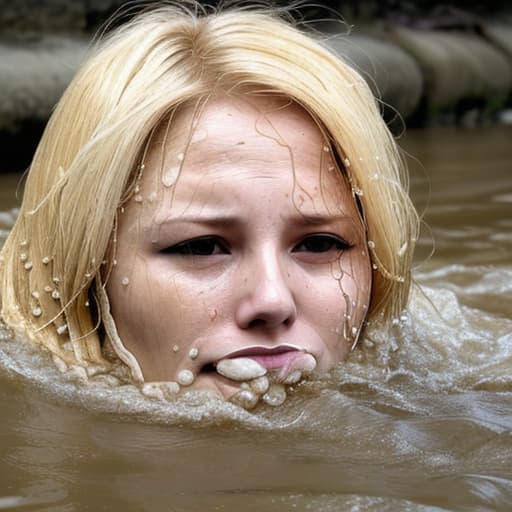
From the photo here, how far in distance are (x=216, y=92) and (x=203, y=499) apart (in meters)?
1.04

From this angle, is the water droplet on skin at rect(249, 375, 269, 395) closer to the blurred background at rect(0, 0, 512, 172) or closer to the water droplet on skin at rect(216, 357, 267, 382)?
the water droplet on skin at rect(216, 357, 267, 382)

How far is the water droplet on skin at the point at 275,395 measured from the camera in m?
2.31

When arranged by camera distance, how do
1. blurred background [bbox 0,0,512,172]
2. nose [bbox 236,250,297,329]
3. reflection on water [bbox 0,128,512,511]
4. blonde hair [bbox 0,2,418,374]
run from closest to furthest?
reflection on water [bbox 0,128,512,511] < nose [bbox 236,250,297,329] < blonde hair [bbox 0,2,418,374] < blurred background [bbox 0,0,512,172]

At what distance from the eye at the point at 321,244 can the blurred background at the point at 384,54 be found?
10.6 ft

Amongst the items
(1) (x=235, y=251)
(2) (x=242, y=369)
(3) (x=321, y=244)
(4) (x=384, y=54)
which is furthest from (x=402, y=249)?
(4) (x=384, y=54)

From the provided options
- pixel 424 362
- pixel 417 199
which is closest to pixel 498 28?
pixel 417 199

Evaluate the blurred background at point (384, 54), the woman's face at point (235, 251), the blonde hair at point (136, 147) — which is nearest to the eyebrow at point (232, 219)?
the woman's face at point (235, 251)

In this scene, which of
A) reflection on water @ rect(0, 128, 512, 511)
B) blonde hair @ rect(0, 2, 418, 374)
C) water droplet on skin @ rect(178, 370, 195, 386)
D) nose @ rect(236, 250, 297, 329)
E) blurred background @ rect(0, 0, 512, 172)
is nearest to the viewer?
reflection on water @ rect(0, 128, 512, 511)

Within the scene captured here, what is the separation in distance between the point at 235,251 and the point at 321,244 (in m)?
0.22

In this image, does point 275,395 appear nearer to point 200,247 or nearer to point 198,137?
point 200,247

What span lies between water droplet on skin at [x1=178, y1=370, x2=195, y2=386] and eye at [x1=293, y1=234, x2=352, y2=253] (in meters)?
0.35

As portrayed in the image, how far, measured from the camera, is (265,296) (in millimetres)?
2219

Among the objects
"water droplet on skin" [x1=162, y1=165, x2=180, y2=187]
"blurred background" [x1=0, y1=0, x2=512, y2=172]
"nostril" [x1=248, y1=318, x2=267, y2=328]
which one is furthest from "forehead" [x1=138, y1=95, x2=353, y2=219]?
"blurred background" [x1=0, y1=0, x2=512, y2=172]

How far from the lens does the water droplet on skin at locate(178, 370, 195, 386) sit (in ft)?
7.60
